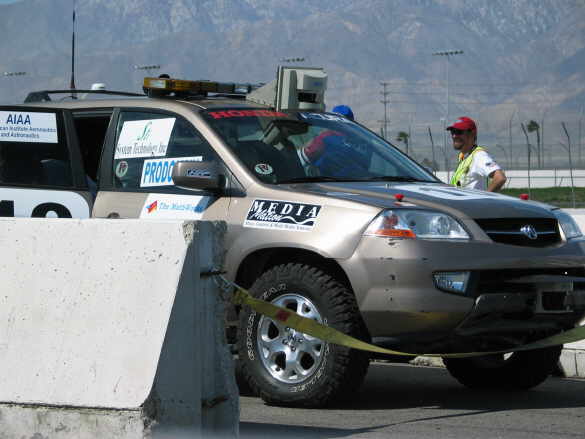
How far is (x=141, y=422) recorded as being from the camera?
4.83 meters

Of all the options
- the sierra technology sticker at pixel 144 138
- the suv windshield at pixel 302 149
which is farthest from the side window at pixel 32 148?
the suv windshield at pixel 302 149

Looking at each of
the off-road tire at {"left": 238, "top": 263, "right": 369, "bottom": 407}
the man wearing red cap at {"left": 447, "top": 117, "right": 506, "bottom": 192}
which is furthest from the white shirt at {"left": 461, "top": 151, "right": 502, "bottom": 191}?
the off-road tire at {"left": 238, "top": 263, "right": 369, "bottom": 407}

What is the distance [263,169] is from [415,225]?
1124 mm

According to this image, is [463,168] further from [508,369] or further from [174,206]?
[174,206]

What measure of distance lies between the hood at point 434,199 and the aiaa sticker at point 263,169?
0.68ft

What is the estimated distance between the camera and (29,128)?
7809 mm

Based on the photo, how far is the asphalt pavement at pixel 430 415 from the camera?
232 inches

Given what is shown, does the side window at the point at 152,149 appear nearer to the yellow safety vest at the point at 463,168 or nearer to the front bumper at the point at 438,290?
the front bumper at the point at 438,290

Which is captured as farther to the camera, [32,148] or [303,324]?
[32,148]

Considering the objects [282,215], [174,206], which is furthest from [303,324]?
[174,206]

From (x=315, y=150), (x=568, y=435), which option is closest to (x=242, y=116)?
(x=315, y=150)

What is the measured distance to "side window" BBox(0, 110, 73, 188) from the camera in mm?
7715

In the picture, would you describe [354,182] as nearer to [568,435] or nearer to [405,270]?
[405,270]

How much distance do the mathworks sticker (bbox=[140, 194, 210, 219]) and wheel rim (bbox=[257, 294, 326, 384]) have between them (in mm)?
758
